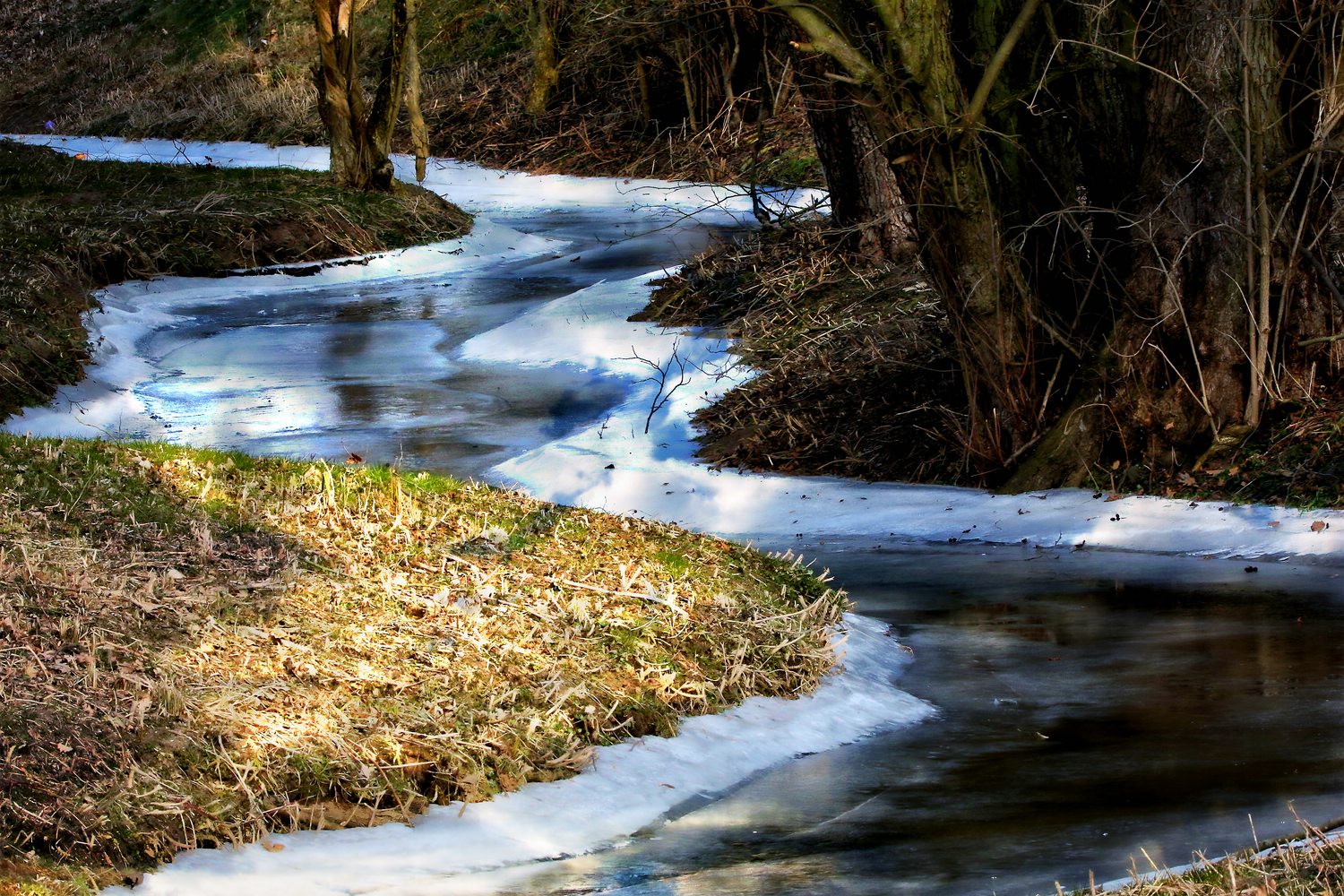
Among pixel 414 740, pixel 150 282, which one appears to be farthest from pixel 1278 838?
pixel 150 282

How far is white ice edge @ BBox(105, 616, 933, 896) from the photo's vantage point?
15.3ft

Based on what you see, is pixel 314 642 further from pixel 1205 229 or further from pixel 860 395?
pixel 860 395

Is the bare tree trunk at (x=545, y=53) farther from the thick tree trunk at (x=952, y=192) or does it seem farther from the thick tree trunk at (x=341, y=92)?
the thick tree trunk at (x=952, y=192)

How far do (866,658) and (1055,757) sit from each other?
1507 mm

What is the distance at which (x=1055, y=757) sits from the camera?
5898 millimetres

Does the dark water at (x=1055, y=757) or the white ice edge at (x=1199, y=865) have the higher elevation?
the white ice edge at (x=1199, y=865)

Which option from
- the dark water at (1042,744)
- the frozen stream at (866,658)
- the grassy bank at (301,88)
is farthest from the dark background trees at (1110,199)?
the grassy bank at (301,88)

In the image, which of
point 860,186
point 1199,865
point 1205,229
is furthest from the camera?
point 860,186

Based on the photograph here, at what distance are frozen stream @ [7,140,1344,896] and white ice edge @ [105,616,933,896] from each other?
0.04 ft

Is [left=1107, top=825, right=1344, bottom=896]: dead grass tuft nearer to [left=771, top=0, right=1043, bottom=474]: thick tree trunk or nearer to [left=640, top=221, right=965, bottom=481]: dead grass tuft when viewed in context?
[left=771, top=0, right=1043, bottom=474]: thick tree trunk

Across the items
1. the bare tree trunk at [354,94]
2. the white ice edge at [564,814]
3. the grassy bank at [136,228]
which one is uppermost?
the bare tree trunk at [354,94]

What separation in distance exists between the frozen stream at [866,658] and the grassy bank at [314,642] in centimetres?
21

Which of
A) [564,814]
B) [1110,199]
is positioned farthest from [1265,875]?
[1110,199]

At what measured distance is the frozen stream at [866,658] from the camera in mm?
4930
